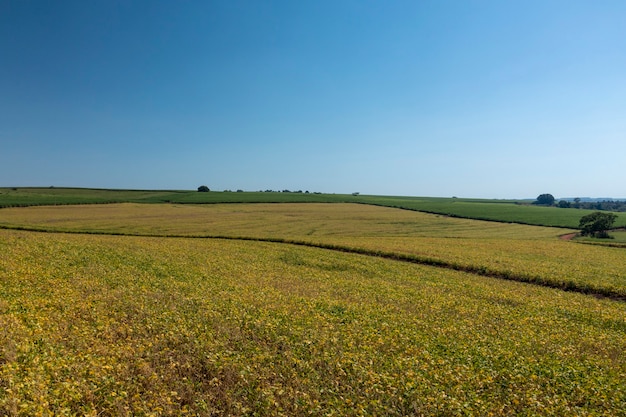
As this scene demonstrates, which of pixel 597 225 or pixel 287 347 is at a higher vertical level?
pixel 597 225

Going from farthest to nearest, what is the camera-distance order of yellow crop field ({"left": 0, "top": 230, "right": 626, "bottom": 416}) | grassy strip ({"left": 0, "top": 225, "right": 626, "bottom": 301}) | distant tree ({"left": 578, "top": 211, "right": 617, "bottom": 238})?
distant tree ({"left": 578, "top": 211, "right": 617, "bottom": 238})
grassy strip ({"left": 0, "top": 225, "right": 626, "bottom": 301})
yellow crop field ({"left": 0, "top": 230, "right": 626, "bottom": 416})

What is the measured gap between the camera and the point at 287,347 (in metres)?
12.7

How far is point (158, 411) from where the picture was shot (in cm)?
830

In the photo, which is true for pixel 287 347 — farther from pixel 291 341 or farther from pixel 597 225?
pixel 597 225

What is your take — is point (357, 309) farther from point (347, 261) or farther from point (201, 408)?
point (347, 261)

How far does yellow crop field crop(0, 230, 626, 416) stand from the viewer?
359 inches

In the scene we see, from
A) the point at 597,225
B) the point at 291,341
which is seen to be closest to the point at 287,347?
the point at 291,341

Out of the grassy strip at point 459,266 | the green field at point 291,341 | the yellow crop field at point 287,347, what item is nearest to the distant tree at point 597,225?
the green field at point 291,341

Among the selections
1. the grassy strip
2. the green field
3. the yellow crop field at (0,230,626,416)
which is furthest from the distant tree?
the yellow crop field at (0,230,626,416)

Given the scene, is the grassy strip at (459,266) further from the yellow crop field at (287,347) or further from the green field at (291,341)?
the yellow crop field at (287,347)

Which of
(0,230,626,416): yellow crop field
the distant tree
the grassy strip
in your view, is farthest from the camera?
the distant tree

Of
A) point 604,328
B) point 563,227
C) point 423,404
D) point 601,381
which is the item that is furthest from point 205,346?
point 563,227

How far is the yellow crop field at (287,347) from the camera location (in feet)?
29.9

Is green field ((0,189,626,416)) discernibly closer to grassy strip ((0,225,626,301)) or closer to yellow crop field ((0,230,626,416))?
yellow crop field ((0,230,626,416))
